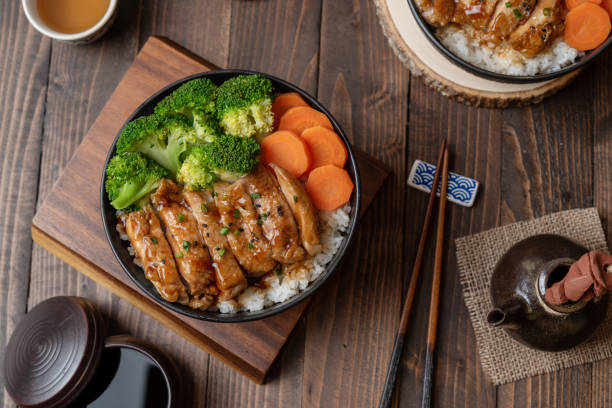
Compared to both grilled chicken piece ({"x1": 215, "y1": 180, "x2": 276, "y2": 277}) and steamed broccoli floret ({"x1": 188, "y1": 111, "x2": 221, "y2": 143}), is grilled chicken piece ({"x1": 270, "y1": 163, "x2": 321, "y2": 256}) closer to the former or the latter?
grilled chicken piece ({"x1": 215, "y1": 180, "x2": 276, "y2": 277})

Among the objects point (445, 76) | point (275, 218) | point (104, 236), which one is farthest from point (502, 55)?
point (104, 236)

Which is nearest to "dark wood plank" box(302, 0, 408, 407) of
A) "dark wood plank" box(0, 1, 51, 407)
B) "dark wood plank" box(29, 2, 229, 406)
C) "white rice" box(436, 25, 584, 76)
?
"white rice" box(436, 25, 584, 76)

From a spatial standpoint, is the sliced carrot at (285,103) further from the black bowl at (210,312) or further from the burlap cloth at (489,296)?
the burlap cloth at (489,296)

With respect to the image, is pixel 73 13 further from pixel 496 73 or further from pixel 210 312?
pixel 496 73

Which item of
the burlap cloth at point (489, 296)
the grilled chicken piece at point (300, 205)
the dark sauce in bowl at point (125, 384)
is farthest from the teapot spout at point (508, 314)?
the dark sauce in bowl at point (125, 384)

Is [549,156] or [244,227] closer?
[244,227]

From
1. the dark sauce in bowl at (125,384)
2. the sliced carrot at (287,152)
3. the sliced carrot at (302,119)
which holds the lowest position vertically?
the dark sauce in bowl at (125,384)
